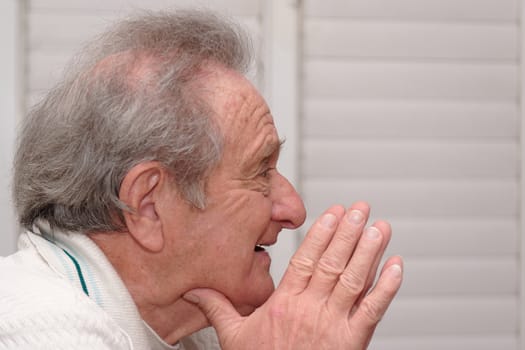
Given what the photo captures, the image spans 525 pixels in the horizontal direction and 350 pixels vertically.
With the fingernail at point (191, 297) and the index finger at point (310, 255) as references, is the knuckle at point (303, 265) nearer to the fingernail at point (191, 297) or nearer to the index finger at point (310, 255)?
the index finger at point (310, 255)

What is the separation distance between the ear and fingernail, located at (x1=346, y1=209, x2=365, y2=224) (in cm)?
34

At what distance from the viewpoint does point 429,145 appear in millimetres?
2693

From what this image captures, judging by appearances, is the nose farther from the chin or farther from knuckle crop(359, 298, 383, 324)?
knuckle crop(359, 298, 383, 324)

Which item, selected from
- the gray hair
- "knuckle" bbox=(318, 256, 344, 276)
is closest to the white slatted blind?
the gray hair

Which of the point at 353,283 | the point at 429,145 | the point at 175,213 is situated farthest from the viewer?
the point at 429,145

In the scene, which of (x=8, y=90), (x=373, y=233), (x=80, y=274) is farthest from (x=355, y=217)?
(x=8, y=90)

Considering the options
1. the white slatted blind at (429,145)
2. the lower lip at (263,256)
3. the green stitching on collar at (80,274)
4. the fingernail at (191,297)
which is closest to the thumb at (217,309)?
the fingernail at (191,297)

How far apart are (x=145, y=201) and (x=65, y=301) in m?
0.27

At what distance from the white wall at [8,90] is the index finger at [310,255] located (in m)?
1.44

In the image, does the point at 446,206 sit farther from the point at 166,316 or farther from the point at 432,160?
the point at 166,316

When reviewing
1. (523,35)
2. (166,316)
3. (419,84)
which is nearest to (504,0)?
(523,35)

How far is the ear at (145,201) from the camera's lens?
4.58 feet

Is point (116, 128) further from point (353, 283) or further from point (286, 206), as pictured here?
point (353, 283)

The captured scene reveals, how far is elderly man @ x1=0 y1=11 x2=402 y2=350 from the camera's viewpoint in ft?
4.42
